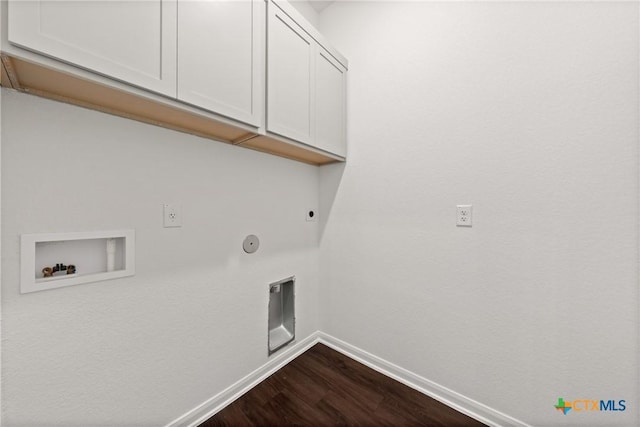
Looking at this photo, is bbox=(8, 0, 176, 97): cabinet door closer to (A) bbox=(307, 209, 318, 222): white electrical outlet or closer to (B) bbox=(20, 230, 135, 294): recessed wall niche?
(B) bbox=(20, 230, 135, 294): recessed wall niche

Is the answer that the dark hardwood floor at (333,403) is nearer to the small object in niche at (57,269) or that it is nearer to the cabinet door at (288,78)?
the small object in niche at (57,269)

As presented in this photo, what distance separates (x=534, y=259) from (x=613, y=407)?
702mm

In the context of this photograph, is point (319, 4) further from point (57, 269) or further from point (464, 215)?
point (57, 269)

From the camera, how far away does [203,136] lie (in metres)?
1.30

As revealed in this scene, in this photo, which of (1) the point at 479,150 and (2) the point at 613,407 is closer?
(2) the point at 613,407

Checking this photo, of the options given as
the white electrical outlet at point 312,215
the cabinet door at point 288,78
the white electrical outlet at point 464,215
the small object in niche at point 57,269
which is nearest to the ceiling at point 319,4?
the cabinet door at point 288,78

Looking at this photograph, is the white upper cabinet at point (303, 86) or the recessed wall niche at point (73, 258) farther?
the white upper cabinet at point (303, 86)

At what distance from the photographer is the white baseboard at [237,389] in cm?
127

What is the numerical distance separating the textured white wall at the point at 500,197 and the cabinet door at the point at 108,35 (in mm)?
1304

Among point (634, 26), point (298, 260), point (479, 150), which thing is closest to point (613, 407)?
point (479, 150)

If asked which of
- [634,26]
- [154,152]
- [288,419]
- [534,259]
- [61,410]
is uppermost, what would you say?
[634,26]

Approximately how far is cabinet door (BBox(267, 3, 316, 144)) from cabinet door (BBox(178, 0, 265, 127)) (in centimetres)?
7

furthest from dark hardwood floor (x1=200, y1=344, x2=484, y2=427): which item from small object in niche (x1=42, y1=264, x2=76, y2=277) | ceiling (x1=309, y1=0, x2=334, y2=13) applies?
ceiling (x1=309, y1=0, x2=334, y2=13)

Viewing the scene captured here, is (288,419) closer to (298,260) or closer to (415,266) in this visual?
(298,260)
